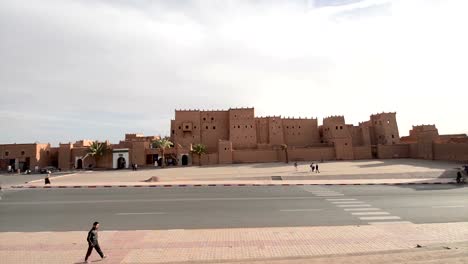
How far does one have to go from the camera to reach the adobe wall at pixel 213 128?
6238 centimetres

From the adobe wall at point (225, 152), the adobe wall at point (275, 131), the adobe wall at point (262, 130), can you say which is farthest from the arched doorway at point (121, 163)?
the adobe wall at point (275, 131)

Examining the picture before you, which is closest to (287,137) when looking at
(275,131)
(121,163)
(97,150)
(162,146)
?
(275,131)

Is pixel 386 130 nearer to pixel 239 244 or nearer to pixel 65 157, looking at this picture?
pixel 65 157

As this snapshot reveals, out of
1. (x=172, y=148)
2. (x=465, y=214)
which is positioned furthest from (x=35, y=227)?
(x=172, y=148)

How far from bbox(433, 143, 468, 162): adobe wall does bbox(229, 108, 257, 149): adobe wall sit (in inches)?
1135

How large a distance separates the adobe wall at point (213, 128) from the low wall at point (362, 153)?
75.9ft

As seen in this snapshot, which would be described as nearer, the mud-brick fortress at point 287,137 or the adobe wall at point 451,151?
the adobe wall at point 451,151

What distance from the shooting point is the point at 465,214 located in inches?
606

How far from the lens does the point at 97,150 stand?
A: 54.2 m

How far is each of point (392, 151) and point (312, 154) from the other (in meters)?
14.3

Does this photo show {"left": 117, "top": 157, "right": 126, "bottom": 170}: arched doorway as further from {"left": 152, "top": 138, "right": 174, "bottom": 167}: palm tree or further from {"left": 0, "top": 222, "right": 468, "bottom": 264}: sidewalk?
{"left": 0, "top": 222, "right": 468, "bottom": 264}: sidewalk

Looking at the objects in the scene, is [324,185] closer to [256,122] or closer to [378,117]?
[256,122]

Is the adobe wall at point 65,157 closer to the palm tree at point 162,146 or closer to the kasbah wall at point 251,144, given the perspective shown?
the kasbah wall at point 251,144

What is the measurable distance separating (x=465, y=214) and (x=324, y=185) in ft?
43.1
